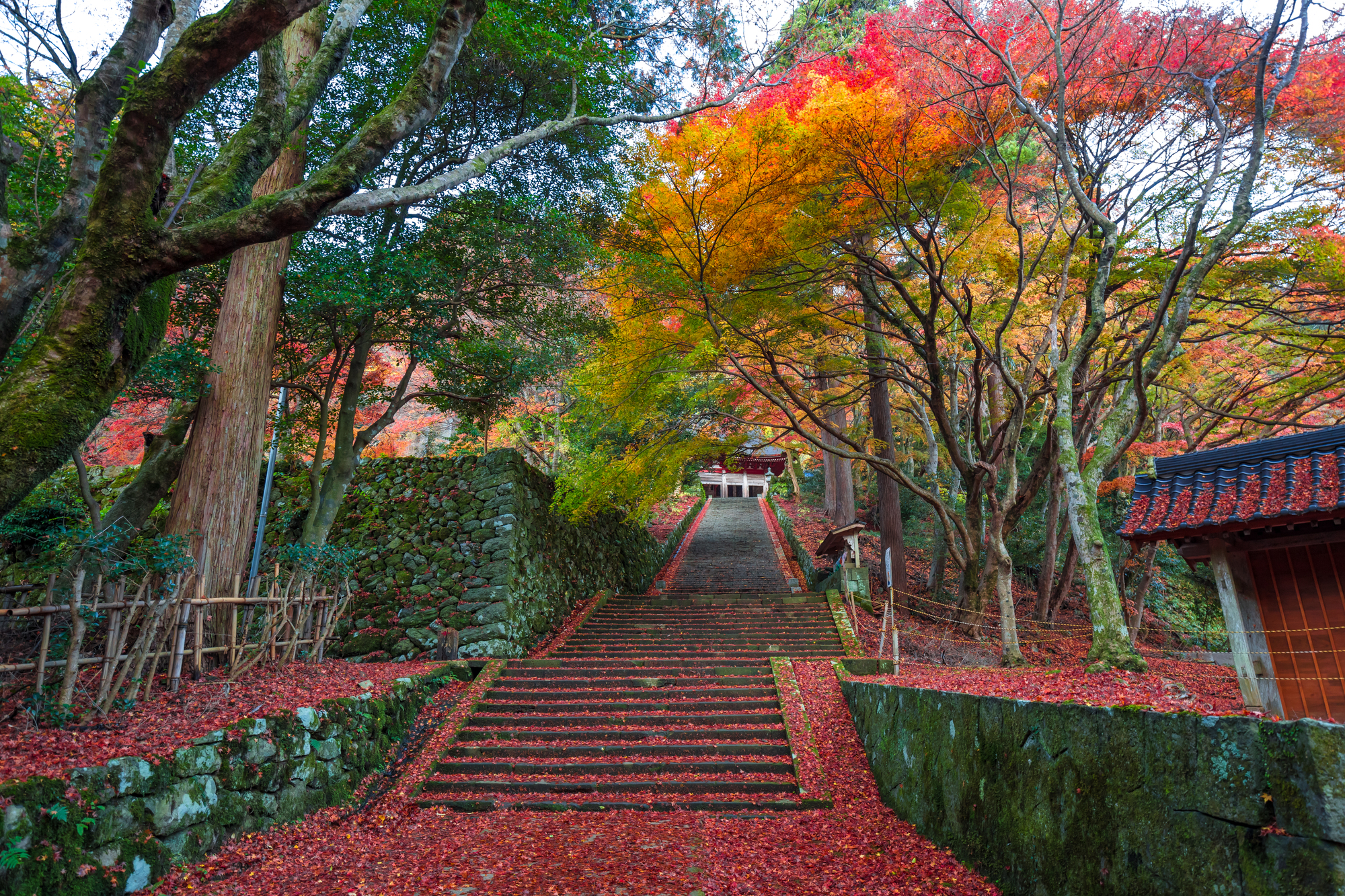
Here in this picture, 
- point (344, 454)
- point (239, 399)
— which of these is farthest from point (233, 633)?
point (344, 454)

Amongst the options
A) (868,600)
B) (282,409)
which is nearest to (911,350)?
(868,600)

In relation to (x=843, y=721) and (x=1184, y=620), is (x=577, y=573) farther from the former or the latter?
(x=1184, y=620)

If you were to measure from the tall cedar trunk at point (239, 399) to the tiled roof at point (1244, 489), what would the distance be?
802 centimetres

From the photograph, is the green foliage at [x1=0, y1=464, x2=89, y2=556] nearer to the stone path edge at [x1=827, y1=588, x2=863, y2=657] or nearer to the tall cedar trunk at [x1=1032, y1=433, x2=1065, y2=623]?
the stone path edge at [x1=827, y1=588, x2=863, y2=657]

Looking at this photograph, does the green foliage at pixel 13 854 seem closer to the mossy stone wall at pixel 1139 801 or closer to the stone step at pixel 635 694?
the mossy stone wall at pixel 1139 801

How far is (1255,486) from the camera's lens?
16.8ft

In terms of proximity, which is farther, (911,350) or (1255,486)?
(911,350)

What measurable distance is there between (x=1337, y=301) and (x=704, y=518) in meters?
19.5

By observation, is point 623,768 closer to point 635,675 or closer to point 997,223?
point 635,675

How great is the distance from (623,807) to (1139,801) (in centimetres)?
416

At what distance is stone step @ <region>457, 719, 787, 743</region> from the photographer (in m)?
6.78

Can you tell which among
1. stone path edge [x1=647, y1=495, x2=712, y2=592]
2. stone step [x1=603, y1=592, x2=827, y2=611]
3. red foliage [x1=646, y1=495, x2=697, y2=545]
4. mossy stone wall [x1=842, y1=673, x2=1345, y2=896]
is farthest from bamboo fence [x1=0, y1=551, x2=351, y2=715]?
red foliage [x1=646, y1=495, x2=697, y2=545]

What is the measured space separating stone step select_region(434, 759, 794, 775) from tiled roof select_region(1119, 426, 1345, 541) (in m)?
3.81

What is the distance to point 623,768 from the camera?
619cm
